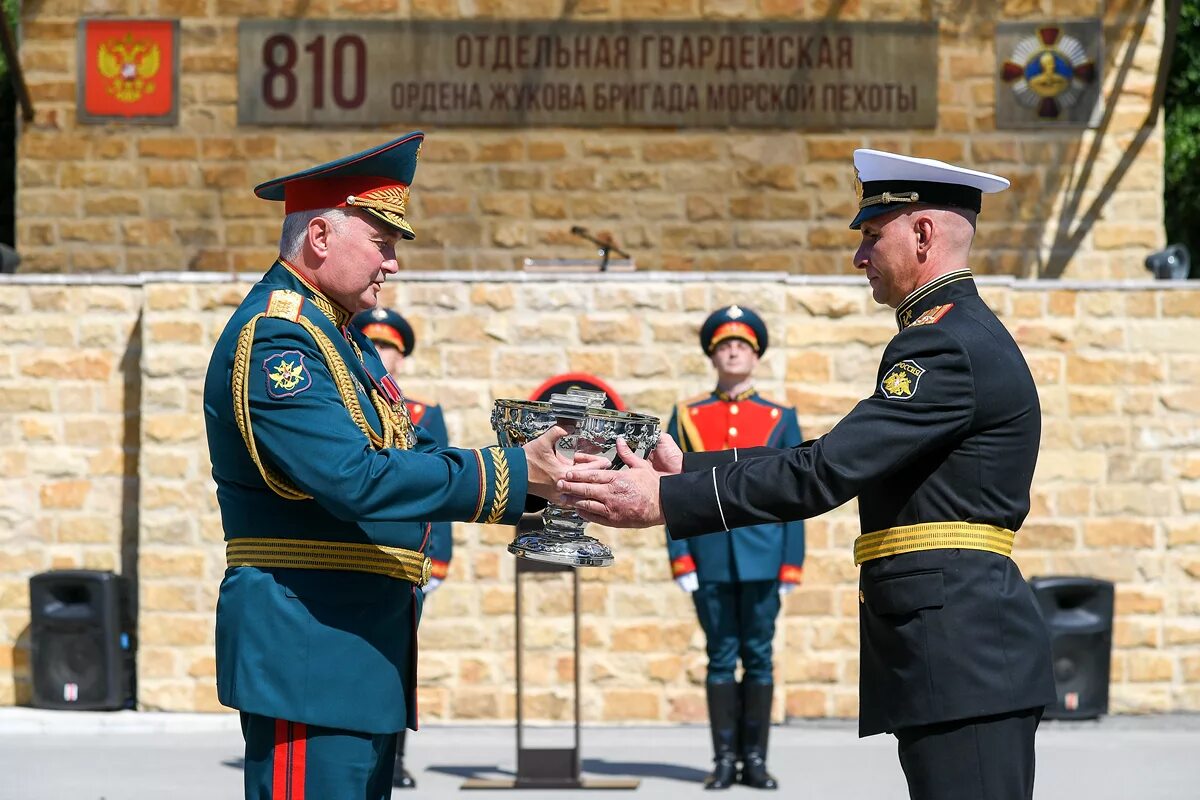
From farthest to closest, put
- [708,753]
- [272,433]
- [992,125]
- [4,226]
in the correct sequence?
[4,226] < [992,125] < [708,753] < [272,433]

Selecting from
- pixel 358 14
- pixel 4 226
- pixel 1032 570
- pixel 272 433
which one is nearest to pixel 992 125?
pixel 1032 570

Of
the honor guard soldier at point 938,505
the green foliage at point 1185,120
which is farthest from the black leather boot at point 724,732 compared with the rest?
the green foliage at point 1185,120

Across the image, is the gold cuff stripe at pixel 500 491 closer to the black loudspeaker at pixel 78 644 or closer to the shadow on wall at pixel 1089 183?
the black loudspeaker at pixel 78 644

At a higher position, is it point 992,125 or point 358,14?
point 358,14

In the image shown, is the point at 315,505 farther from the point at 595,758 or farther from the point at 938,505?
the point at 595,758

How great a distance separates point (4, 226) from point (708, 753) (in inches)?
442

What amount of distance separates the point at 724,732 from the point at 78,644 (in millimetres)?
3862

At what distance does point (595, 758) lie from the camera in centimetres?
863

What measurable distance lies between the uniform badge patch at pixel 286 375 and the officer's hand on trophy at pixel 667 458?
3.94 feet

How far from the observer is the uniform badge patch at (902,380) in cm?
394

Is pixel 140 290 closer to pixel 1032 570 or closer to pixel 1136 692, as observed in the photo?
pixel 1032 570

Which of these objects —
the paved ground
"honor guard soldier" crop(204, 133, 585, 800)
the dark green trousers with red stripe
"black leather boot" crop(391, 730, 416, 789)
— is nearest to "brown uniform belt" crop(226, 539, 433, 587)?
"honor guard soldier" crop(204, 133, 585, 800)

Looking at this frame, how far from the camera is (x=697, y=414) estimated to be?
27.0 ft

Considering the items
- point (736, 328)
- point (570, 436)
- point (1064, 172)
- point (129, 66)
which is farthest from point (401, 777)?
point (1064, 172)
